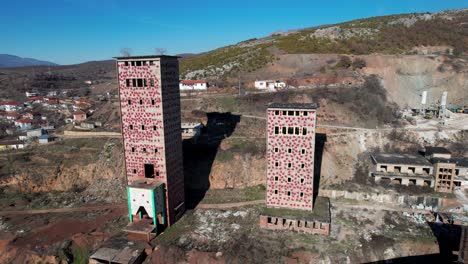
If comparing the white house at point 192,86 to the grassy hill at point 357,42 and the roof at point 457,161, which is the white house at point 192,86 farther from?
the roof at point 457,161

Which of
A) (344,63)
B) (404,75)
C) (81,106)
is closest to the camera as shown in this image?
(404,75)

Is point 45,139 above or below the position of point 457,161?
above

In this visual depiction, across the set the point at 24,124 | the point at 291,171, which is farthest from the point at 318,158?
the point at 24,124

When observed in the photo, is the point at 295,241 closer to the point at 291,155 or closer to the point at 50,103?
the point at 291,155

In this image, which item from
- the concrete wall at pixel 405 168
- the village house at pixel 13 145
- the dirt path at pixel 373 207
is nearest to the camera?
the dirt path at pixel 373 207

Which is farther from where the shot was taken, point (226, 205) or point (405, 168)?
point (405, 168)

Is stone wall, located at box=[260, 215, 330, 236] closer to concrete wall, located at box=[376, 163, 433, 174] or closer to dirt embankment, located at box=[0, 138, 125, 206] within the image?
concrete wall, located at box=[376, 163, 433, 174]

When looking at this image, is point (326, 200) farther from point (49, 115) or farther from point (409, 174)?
point (49, 115)

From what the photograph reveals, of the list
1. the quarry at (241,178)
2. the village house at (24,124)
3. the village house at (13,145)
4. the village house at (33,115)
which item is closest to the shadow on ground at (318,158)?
the quarry at (241,178)

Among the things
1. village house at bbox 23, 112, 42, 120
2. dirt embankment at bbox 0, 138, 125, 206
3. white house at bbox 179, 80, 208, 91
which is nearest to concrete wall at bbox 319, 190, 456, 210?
dirt embankment at bbox 0, 138, 125, 206
